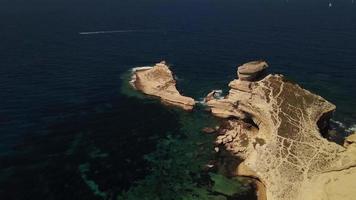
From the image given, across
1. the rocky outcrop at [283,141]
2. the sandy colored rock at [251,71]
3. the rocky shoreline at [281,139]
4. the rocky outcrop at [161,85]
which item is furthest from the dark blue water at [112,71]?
the sandy colored rock at [251,71]

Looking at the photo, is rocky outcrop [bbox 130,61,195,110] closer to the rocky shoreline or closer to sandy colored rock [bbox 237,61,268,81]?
the rocky shoreline

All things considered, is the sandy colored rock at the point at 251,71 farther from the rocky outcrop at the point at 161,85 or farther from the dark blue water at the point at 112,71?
the dark blue water at the point at 112,71

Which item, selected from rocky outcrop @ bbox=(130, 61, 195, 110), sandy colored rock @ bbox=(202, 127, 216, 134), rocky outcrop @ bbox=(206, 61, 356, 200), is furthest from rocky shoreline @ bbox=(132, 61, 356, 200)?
sandy colored rock @ bbox=(202, 127, 216, 134)

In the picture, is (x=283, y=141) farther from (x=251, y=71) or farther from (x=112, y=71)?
(x=112, y=71)

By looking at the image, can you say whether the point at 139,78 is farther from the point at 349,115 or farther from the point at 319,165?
the point at 319,165

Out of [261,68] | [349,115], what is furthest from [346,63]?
[261,68]

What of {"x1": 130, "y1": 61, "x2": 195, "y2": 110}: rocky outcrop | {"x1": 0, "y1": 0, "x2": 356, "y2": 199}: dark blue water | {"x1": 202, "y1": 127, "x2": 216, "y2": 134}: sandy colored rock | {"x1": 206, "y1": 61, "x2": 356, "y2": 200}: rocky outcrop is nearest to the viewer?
{"x1": 206, "y1": 61, "x2": 356, "y2": 200}: rocky outcrop
